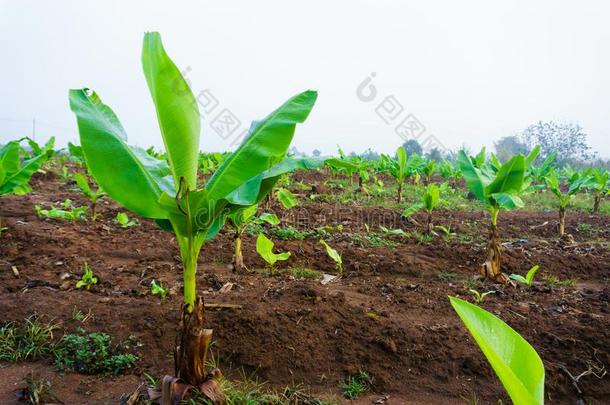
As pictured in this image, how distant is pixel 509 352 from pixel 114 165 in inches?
78.8

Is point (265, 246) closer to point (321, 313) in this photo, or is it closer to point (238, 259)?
point (238, 259)

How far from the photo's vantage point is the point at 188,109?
7.49 ft

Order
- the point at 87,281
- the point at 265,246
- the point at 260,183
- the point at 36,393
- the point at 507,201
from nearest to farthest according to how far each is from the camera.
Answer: the point at 260,183
the point at 36,393
the point at 87,281
the point at 265,246
the point at 507,201

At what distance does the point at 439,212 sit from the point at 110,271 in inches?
291

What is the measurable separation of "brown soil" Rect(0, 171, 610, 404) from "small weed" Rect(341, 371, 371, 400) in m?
0.07

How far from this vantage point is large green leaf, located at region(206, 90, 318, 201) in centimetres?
241

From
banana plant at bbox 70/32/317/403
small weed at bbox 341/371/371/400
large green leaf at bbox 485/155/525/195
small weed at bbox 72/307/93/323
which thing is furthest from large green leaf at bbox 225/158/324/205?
large green leaf at bbox 485/155/525/195

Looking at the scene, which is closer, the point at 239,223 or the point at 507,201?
the point at 239,223

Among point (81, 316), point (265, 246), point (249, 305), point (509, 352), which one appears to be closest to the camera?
point (509, 352)

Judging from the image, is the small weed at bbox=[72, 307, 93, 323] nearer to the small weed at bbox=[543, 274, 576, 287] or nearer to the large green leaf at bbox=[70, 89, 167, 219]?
the large green leaf at bbox=[70, 89, 167, 219]

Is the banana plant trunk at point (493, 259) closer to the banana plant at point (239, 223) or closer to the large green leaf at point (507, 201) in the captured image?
the large green leaf at point (507, 201)

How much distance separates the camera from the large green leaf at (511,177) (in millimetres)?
4672

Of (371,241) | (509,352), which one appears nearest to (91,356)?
(509,352)

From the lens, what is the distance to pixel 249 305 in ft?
10.8
